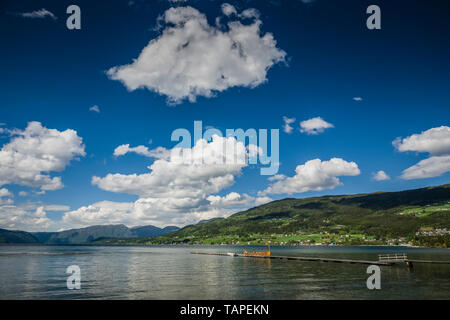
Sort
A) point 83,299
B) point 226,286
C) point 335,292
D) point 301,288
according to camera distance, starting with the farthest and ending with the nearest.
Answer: point 226,286 → point 301,288 → point 335,292 → point 83,299
